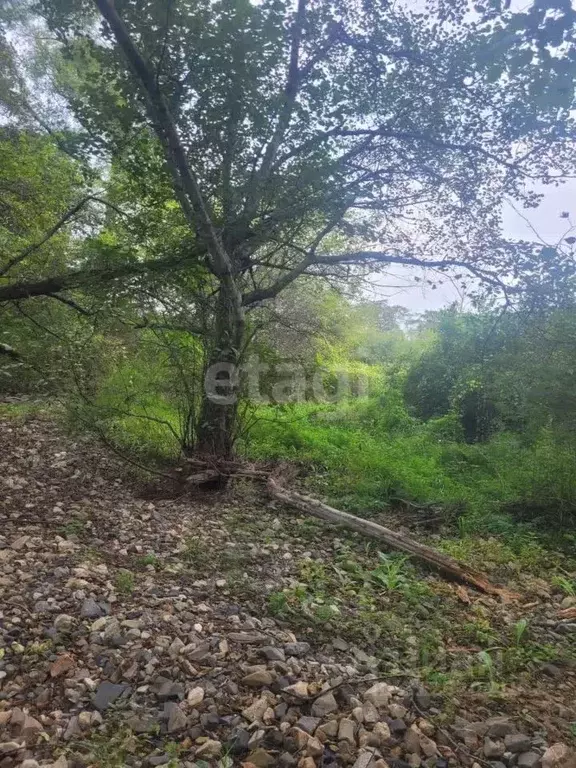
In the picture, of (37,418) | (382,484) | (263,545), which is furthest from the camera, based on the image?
(37,418)

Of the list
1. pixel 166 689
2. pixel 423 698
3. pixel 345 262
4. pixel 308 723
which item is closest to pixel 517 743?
pixel 423 698

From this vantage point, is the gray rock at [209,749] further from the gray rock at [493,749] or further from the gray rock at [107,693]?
the gray rock at [493,749]

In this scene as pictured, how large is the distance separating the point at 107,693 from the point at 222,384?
3.04 meters

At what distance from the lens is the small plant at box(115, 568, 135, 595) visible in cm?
260

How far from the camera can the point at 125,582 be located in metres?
2.64

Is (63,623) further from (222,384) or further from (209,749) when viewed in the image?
(222,384)

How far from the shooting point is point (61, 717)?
171 centimetres

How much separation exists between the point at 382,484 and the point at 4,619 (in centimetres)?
338

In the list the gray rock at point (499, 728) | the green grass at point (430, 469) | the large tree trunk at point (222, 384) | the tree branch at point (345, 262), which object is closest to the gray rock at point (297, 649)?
the gray rock at point (499, 728)

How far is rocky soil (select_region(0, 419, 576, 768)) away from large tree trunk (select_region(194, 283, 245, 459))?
5.33 ft

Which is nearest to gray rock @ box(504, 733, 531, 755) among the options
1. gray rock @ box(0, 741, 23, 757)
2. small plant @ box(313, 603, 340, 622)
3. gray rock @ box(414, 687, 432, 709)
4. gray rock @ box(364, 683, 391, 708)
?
gray rock @ box(414, 687, 432, 709)

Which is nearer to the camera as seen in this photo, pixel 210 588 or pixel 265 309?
pixel 210 588

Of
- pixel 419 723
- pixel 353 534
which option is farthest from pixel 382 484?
pixel 419 723

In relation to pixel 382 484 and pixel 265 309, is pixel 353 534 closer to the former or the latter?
pixel 382 484
